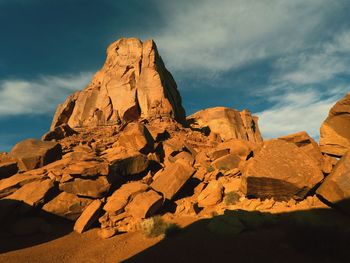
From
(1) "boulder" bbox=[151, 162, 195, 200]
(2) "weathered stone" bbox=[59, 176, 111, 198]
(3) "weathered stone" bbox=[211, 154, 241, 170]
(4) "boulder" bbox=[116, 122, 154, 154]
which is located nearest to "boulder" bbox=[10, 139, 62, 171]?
(2) "weathered stone" bbox=[59, 176, 111, 198]

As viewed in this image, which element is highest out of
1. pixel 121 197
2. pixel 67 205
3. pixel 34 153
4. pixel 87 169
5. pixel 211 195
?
pixel 34 153

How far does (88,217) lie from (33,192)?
12.3 ft

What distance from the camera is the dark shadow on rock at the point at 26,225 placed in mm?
12157

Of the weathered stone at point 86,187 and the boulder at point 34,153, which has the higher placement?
the boulder at point 34,153

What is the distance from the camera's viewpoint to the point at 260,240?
9.28m

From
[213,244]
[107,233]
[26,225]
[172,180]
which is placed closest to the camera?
[213,244]

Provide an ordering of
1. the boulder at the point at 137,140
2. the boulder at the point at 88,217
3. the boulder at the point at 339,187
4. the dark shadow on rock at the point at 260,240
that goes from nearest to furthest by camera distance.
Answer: the dark shadow on rock at the point at 260,240 < the boulder at the point at 339,187 < the boulder at the point at 88,217 < the boulder at the point at 137,140

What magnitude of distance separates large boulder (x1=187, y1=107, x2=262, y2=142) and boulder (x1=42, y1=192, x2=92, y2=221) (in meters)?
38.8

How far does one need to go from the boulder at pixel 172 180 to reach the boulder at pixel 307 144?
6.15 meters

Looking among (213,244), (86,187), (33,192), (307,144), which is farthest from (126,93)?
(213,244)

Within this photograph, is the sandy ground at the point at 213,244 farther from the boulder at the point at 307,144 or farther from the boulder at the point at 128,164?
the boulder at the point at 128,164

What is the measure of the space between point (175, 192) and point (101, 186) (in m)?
4.11

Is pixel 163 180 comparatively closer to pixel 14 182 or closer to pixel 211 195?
pixel 211 195

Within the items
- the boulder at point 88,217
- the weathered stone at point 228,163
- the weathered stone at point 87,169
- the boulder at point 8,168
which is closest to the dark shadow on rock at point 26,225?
the boulder at point 88,217
